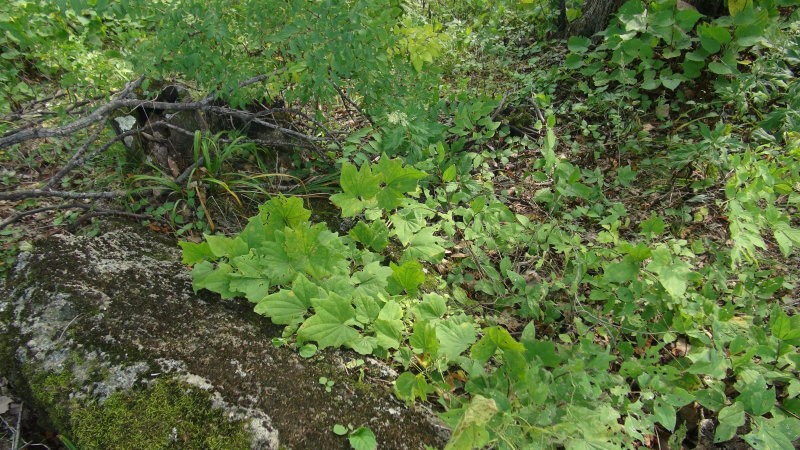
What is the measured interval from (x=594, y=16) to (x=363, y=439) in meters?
3.97

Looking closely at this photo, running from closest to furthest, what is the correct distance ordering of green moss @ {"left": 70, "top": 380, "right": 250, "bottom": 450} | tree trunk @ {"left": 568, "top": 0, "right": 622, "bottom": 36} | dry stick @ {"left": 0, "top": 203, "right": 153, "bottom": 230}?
green moss @ {"left": 70, "top": 380, "right": 250, "bottom": 450} < dry stick @ {"left": 0, "top": 203, "right": 153, "bottom": 230} < tree trunk @ {"left": 568, "top": 0, "right": 622, "bottom": 36}

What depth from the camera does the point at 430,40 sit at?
2604 mm

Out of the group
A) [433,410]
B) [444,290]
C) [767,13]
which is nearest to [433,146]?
[444,290]

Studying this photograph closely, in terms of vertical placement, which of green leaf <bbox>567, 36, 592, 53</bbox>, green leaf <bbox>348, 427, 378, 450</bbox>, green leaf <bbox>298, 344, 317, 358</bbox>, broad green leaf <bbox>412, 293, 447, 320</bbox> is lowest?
green leaf <bbox>348, 427, 378, 450</bbox>

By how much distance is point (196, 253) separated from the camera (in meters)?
1.97

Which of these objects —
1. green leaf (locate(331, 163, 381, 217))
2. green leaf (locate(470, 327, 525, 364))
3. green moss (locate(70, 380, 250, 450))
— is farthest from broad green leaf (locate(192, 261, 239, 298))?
green leaf (locate(470, 327, 525, 364))

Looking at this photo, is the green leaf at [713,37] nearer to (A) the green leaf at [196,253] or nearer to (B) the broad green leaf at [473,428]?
(B) the broad green leaf at [473,428]

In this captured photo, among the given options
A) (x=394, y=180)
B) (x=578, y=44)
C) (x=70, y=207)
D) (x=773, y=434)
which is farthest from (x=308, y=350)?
(x=578, y=44)

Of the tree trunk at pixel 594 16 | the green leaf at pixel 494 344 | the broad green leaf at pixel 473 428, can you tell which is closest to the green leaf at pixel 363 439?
the broad green leaf at pixel 473 428

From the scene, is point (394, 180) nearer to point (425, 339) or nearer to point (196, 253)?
point (425, 339)

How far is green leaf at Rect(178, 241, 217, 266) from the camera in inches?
76.7

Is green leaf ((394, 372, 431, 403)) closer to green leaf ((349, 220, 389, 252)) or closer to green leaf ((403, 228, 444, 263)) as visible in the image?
green leaf ((403, 228, 444, 263))

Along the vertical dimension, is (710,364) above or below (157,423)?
above

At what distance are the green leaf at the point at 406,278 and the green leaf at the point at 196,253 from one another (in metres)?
0.81
